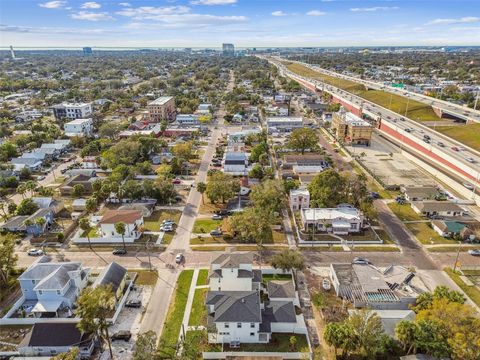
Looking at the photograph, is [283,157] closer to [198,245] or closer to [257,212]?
[257,212]

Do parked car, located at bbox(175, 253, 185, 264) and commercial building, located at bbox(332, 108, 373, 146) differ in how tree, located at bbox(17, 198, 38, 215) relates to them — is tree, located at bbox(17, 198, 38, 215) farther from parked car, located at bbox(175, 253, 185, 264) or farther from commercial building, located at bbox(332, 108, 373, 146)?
commercial building, located at bbox(332, 108, 373, 146)

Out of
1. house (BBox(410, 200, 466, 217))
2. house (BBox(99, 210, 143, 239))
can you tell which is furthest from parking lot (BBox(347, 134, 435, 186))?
house (BBox(99, 210, 143, 239))

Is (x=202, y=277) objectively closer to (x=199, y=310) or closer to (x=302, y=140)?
(x=199, y=310)

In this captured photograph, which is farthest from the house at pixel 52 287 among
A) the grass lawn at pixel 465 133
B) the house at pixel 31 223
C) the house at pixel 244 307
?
the grass lawn at pixel 465 133

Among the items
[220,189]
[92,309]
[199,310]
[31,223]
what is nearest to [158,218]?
[220,189]

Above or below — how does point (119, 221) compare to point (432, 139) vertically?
below

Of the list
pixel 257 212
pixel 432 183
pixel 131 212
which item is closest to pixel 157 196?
pixel 131 212

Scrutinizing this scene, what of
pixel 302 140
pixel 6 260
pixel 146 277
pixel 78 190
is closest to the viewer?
pixel 6 260
